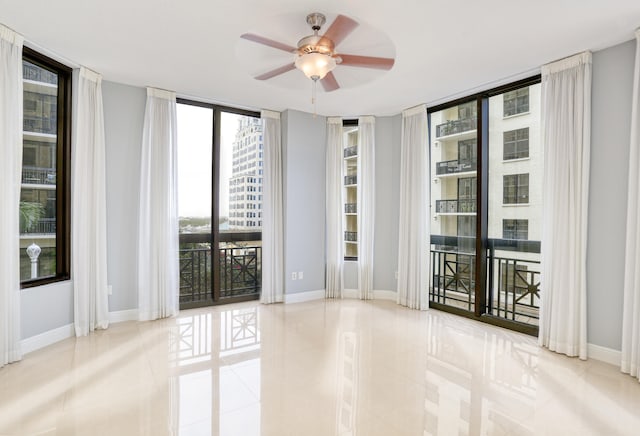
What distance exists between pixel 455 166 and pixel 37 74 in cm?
491

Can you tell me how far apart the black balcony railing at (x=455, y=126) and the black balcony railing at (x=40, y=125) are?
4676 millimetres

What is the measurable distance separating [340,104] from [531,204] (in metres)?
2.72

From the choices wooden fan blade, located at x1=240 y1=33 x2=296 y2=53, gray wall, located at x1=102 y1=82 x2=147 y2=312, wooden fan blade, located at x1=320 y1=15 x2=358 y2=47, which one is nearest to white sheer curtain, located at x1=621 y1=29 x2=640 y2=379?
wooden fan blade, located at x1=320 y1=15 x2=358 y2=47

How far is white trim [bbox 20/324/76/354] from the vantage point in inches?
120

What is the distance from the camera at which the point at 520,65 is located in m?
3.36

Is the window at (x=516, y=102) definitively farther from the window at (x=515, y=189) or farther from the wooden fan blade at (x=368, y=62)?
the wooden fan blade at (x=368, y=62)

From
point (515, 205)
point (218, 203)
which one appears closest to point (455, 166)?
point (515, 205)

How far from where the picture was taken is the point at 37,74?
10.9 ft

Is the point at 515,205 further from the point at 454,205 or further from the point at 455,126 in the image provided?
the point at 455,126

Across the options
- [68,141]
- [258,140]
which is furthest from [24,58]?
[258,140]

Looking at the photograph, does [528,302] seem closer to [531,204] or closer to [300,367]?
[531,204]

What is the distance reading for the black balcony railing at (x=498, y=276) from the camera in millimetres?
3955

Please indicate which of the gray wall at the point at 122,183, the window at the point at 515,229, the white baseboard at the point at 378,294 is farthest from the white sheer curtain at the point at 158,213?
the window at the point at 515,229

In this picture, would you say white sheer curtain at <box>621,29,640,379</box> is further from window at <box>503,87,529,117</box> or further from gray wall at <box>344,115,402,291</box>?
gray wall at <box>344,115,402,291</box>
